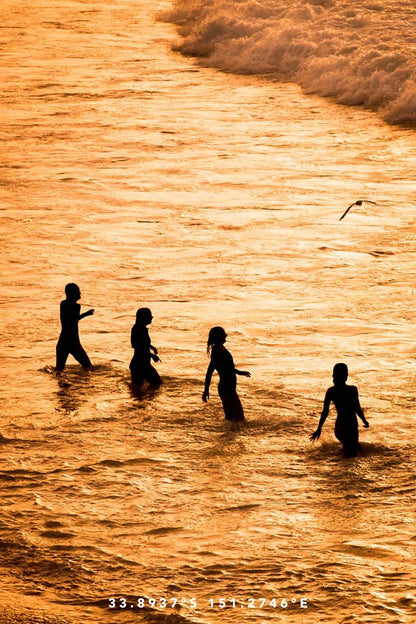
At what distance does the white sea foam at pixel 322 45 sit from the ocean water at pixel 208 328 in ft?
0.33

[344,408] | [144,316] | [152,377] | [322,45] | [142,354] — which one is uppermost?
[322,45]

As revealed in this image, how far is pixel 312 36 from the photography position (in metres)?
31.9

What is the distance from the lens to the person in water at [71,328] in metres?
12.0

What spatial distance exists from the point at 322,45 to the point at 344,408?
22.8 meters

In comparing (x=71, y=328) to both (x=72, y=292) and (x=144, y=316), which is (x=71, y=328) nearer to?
(x=72, y=292)

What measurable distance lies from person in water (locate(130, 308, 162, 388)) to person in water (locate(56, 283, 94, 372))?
0.78 metres

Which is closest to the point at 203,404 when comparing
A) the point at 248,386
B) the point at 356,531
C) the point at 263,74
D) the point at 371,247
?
the point at 248,386

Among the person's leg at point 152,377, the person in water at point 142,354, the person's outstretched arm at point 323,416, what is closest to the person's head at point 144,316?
the person in water at point 142,354

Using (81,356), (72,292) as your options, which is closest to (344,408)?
(81,356)

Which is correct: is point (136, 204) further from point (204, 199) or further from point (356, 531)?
point (356, 531)

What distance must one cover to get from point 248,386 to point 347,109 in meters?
15.9

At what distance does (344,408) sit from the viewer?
983 cm

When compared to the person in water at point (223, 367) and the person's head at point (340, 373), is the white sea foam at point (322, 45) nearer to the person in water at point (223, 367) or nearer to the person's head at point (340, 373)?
the person in water at point (223, 367)

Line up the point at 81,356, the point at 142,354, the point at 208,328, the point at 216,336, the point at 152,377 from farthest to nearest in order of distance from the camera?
the point at 208,328, the point at 81,356, the point at 152,377, the point at 142,354, the point at 216,336
